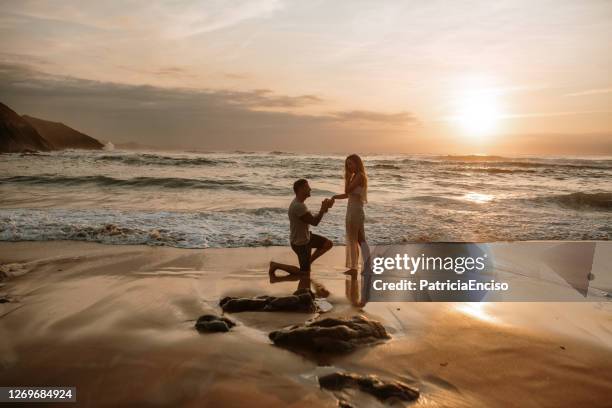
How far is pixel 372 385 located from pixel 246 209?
11.7 meters

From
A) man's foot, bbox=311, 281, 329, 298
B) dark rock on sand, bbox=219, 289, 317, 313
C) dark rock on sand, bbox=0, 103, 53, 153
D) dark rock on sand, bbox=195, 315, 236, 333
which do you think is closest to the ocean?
man's foot, bbox=311, 281, 329, 298

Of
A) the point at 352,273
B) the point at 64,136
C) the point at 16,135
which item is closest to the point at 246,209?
the point at 352,273

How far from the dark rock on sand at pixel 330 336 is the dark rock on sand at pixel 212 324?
0.54m

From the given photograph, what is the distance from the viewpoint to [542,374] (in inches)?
155

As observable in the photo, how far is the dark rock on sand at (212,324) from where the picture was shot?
15.6 ft

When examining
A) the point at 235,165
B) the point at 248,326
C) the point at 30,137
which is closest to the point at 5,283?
the point at 248,326

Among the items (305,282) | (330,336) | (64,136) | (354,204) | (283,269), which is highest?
(64,136)

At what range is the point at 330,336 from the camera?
4383mm

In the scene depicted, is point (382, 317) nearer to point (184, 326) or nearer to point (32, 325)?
point (184, 326)

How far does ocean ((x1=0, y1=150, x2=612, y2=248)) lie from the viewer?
10641 millimetres

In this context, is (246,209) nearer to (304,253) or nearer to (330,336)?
(304,253)

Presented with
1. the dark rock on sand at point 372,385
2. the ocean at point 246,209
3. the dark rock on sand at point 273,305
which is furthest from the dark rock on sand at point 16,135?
the dark rock on sand at point 372,385

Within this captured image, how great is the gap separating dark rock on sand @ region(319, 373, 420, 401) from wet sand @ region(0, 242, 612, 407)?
0.28 ft

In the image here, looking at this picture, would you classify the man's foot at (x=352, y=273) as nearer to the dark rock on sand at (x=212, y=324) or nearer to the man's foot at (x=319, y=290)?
the man's foot at (x=319, y=290)
